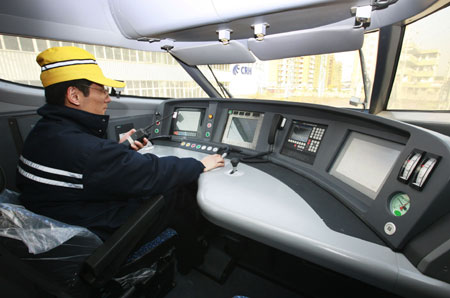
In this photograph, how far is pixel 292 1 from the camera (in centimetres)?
71

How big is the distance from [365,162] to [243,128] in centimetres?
95

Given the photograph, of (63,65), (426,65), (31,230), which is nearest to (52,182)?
(31,230)

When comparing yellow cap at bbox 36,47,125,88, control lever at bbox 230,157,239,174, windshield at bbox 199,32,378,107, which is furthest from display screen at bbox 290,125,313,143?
yellow cap at bbox 36,47,125,88

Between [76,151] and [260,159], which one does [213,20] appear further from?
[260,159]

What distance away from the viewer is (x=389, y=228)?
2.29 feet

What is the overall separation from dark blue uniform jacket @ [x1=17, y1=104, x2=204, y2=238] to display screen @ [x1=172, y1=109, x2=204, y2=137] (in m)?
1.10

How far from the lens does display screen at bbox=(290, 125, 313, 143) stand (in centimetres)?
135

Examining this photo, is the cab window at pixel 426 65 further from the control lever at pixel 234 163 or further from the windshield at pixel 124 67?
the windshield at pixel 124 67

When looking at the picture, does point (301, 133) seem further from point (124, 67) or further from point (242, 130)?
point (124, 67)

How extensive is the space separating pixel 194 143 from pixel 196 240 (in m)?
0.79

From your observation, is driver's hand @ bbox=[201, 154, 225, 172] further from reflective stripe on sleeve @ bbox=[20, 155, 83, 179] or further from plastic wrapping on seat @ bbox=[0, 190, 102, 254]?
plastic wrapping on seat @ bbox=[0, 190, 102, 254]

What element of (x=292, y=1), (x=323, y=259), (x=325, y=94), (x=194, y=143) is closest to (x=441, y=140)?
(x=323, y=259)

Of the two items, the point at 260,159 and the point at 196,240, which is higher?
the point at 260,159

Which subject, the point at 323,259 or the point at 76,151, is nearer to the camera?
the point at 323,259
